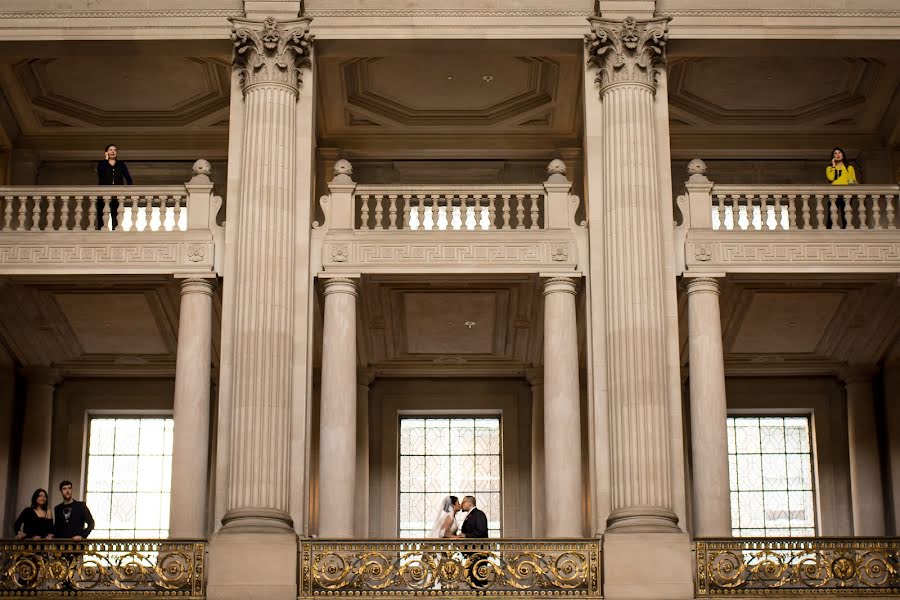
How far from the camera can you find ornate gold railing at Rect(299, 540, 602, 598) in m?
18.5

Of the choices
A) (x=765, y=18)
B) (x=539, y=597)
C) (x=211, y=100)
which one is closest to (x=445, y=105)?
(x=211, y=100)

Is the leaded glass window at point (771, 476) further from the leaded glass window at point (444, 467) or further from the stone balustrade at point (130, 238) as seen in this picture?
the stone balustrade at point (130, 238)

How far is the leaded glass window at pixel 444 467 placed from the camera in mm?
25719

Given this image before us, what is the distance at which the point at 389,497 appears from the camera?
25.4 m

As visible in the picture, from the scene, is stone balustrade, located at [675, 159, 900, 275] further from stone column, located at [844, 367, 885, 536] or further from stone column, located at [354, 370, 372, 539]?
stone column, located at [354, 370, 372, 539]

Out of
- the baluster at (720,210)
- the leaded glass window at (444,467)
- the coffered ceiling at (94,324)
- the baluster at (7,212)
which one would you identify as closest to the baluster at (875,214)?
the baluster at (720,210)

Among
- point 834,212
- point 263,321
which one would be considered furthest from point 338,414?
point 834,212

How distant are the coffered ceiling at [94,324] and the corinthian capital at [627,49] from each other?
6.01 meters

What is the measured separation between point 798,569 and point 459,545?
147 inches

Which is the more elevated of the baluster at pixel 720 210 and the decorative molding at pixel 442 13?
the decorative molding at pixel 442 13

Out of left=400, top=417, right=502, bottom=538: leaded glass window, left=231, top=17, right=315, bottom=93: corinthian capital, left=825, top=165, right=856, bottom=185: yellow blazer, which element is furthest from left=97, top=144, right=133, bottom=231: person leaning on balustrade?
left=825, top=165, right=856, bottom=185: yellow blazer

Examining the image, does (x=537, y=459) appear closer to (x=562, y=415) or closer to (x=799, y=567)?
(x=562, y=415)

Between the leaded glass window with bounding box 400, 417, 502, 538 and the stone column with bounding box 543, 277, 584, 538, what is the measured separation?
5337 mm

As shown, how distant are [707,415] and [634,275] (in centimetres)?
190
